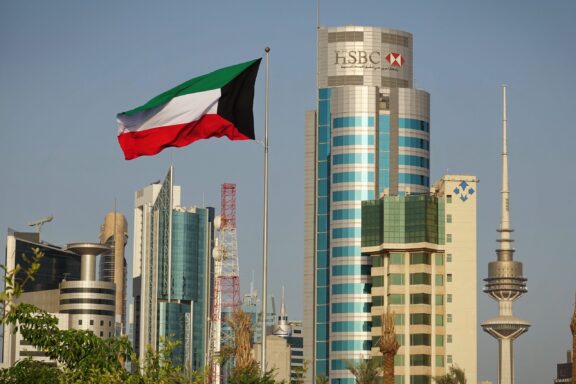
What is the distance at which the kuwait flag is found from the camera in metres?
63.6

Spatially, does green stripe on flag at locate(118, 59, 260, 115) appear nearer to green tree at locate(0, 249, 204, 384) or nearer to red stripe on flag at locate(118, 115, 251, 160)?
red stripe on flag at locate(118, 115, 251, 160)

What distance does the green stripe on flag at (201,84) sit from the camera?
6388 centimetres

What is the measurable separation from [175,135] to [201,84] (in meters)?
2.60

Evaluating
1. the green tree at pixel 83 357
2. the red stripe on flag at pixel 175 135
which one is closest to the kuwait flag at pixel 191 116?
the red stripe on flag at pixel 175 135

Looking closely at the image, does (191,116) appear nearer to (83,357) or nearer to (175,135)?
(175,135)

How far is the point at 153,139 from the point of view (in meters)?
63.6

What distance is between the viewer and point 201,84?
210ft

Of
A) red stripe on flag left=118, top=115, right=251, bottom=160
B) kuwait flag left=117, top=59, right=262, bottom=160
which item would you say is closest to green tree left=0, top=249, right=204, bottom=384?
red stripe on flag left=118, top=115, right=251, bottom=160

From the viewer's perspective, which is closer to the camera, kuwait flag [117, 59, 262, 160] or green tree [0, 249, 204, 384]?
green tree [0, 249, 204, 384]

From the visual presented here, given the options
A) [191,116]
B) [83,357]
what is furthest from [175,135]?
[83,357]

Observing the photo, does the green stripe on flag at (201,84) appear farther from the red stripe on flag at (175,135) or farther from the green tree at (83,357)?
the green tree at (83,357)

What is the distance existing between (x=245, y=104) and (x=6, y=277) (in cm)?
1781

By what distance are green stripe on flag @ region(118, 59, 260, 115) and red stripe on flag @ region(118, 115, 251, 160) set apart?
1125 mm

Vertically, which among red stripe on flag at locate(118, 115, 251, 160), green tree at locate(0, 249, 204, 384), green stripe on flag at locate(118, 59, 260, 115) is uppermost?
green stripe on flag at locate(118, 59, 260, 115)
